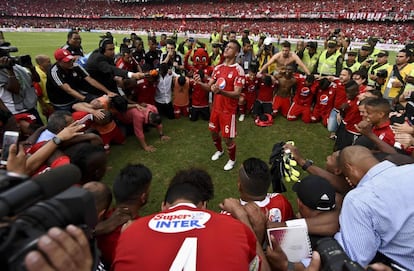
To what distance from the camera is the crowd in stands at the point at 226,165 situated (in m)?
1.57

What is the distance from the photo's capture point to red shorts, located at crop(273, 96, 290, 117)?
8445 millimetres

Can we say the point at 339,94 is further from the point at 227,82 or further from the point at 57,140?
the point at 57,140

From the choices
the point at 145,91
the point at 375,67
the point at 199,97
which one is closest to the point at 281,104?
the point at 199,97

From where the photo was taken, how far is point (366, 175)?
234cm

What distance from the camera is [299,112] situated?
8.28 metres

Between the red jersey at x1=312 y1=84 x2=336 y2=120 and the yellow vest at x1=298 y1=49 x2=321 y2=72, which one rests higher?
the yellow vest at x1=298 y1=49 x2=321 y2=72

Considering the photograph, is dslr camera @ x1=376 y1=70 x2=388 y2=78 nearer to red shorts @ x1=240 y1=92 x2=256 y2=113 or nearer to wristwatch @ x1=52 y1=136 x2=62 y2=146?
red shorts @ x1=240 y1=92 x2=256 y2=113

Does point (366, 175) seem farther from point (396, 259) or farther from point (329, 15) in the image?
point (329, 15)

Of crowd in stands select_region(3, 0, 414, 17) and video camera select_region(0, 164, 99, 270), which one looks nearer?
video camera select_region(0, 164, 99, 270)

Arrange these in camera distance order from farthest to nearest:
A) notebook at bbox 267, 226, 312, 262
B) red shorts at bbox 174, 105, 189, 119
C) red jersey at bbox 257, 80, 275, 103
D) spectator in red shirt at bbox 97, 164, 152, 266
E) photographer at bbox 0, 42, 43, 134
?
1. red shorts at bbox 174, 105, 189, 119
2. red jersey at bbox 257, 80, 275, 103
3. photographer at bbox 0, 42, 43, 134
4. spectator in red shirt at bbox 97, 164, 152, 266
5. notebook at bbox 267, 226, 312, 262

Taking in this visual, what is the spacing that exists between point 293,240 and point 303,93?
659cm

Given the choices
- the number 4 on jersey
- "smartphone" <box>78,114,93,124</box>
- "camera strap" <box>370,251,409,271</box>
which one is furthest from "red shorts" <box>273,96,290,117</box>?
the number 4 on jersey

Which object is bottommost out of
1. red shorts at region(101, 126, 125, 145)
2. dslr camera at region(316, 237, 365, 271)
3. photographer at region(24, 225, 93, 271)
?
red shorts at region(101, 126, 125, 145)

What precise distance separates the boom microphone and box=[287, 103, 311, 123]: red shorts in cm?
778
